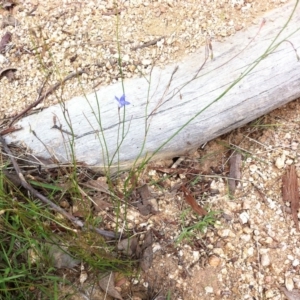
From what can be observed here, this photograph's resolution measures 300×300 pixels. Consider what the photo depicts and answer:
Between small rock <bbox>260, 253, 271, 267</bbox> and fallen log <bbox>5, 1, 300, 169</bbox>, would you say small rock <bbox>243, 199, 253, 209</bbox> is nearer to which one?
small rock <bbox>260, 253, 271, 267</bbox>

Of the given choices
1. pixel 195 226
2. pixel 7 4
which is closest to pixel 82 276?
pixel 195 226

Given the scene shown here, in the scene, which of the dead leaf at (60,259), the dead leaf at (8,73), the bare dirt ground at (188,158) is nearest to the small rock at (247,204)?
the bare dirt ground at (188,158)

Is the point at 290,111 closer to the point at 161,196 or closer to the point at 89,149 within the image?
the point at 161,196

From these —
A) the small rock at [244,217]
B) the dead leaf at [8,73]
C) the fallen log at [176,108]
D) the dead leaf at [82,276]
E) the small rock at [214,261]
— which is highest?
the dead leaf at [8,73]

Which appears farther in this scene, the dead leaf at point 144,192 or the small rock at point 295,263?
the dead leaf at point 144,192

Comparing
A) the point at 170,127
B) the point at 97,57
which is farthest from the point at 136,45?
the point at 170,127

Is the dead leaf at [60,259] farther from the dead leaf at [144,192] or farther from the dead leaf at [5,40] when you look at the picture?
the dead leaf at [5,40]

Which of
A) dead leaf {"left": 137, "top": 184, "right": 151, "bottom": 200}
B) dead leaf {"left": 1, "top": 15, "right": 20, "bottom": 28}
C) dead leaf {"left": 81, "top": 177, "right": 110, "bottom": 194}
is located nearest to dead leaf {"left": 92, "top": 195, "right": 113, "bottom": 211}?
dead leaf {"left": 81, "top": 177, "right": 110, "bottom": 194}
